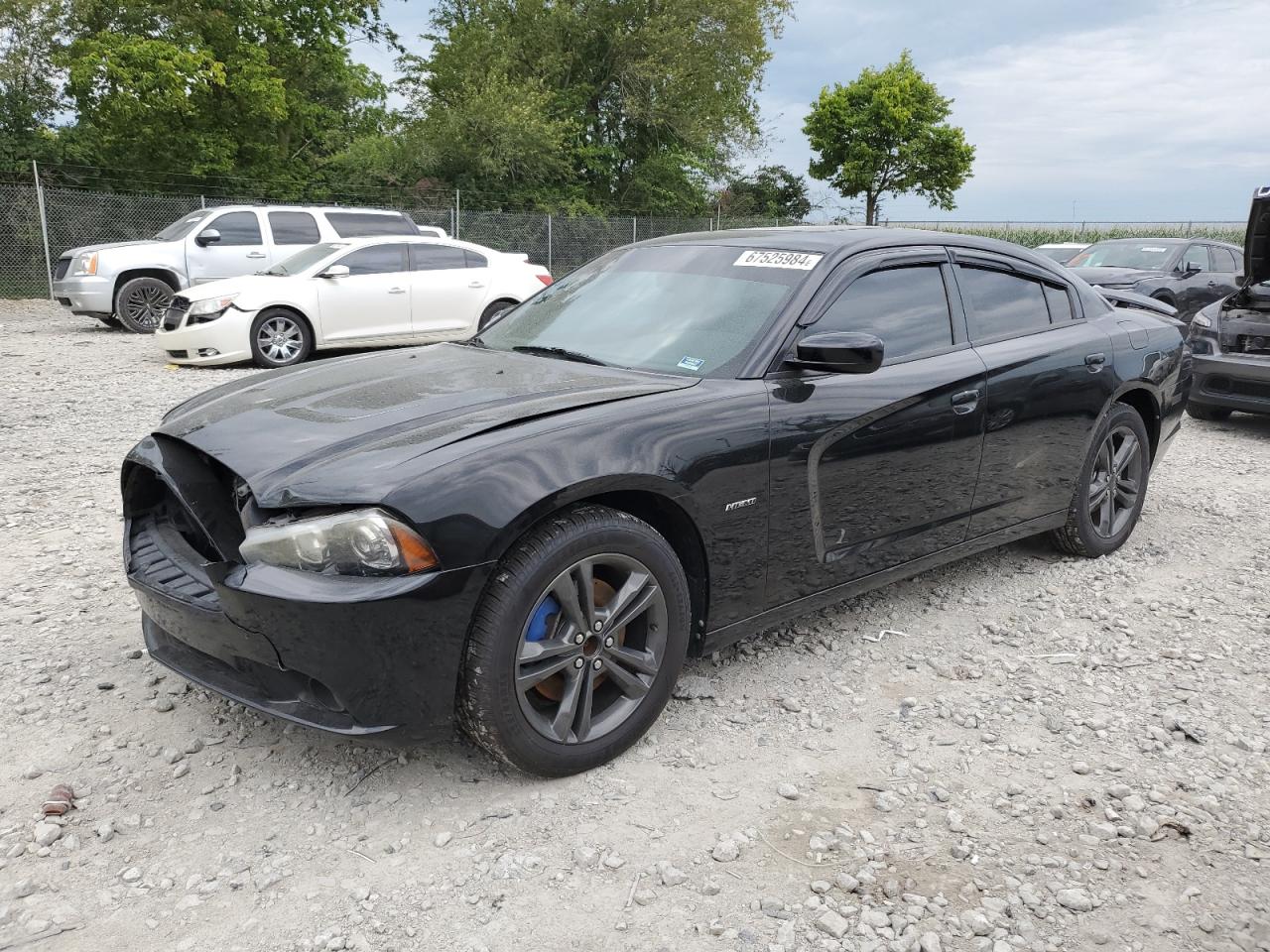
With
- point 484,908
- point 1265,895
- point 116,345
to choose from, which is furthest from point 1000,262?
point 116,345

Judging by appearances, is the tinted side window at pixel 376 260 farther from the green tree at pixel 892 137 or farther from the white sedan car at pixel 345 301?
the green tree at pixel 892 137

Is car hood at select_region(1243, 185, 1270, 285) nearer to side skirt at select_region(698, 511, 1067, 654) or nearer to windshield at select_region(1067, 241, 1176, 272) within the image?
side skirt at select_region(698, 511, 1067, 654)

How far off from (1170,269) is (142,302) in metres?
14.1

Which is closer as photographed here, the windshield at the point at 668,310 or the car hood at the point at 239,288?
the windshield at the point at 668,310

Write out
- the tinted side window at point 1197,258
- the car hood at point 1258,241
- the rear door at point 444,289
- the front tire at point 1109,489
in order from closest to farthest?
the front tire at point 1109,489 → the car hood at point 1258,241 → the rear door at point 444,289 → the tinted side window at point 1197,258

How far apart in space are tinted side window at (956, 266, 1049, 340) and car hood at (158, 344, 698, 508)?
4.98 feet

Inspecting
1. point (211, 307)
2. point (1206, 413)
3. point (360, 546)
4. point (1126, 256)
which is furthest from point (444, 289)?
point (360, 546)

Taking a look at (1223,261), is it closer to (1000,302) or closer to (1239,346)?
(1239,346)

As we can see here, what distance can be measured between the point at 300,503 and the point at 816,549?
1710 mm

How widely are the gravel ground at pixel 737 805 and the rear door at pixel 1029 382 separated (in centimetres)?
53

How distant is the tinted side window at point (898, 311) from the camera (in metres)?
3.52

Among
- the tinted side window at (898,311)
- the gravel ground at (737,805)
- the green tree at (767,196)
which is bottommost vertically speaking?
the gravel ground at (737,805)

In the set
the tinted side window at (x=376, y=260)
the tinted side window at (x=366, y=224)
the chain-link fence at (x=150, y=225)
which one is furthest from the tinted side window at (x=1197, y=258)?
the tinted side window at (x=366, y=224)

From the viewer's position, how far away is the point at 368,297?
36.7ft
